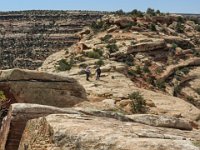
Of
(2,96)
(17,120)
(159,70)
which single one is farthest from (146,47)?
(17,120)

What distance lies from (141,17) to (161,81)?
16276 mm

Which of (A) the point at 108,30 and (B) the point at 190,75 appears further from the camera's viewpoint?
(A) the point at 108,30

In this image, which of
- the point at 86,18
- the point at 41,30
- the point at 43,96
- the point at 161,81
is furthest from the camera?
the point at 86,18

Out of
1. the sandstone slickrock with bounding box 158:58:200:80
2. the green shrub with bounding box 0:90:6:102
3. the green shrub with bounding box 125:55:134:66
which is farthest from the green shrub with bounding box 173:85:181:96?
the green shrub with bounding box 0:90:6:102

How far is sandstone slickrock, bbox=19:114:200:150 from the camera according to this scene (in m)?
7.50

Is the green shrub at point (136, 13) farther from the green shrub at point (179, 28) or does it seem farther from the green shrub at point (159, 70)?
the green shrub at point (159, 70)

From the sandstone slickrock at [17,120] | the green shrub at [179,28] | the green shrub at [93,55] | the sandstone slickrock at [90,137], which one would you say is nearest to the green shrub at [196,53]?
the green shrub at [179,28]

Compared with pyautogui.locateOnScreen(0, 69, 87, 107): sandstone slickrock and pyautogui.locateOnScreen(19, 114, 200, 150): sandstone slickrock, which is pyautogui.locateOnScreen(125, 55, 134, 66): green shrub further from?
pyautogui.locateOnScreen(19, 114, 200, 150): sandstone slickrock

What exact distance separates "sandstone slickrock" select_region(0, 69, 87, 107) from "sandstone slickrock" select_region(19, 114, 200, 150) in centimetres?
738

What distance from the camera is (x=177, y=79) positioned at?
36.1 m

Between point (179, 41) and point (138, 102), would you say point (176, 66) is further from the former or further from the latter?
point (138, 102)

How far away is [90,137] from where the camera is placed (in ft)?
25.9

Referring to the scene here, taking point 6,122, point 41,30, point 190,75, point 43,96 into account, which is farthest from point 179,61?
point 41,30

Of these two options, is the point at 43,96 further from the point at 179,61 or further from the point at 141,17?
the point at 141,17
